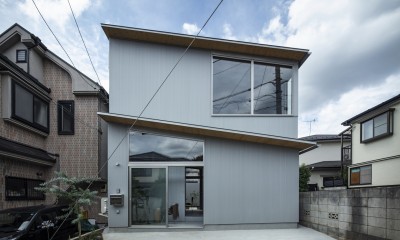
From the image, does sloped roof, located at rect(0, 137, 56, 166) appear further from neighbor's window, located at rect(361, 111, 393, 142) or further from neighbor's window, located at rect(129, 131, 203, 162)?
neighbor's window, located at rect(361, 111, 393, 142)

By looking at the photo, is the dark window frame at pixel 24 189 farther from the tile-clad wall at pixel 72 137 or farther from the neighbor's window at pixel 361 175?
the neighbor's window at pixel 361 175

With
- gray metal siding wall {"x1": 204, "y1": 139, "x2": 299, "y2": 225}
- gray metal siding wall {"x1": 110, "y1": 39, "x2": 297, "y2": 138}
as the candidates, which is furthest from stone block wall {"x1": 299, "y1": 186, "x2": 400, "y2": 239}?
gray metal siding wall {"x1": 110, "y1": 39, "x2": 297, "y2": 138}

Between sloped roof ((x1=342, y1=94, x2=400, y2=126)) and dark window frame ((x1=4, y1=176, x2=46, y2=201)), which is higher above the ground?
sloped roof ((x1=342, y1=94, x2=400, y2=126))

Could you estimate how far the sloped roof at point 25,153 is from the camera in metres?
8.32

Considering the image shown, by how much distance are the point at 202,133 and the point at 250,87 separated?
2.38 metres

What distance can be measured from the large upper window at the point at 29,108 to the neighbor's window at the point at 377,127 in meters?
15.1

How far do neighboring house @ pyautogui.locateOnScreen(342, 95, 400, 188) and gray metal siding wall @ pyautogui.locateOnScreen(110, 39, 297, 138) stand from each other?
19.0ft

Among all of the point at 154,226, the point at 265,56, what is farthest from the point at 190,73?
the point at 154,226

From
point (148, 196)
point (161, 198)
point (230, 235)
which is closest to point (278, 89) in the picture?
point (230, 235)

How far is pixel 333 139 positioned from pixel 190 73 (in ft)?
58.3

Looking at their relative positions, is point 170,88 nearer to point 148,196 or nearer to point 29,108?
point 148,196

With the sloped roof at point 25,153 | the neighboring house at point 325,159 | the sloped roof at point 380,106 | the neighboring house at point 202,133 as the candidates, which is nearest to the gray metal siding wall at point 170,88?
the neighboring house at point 202,133

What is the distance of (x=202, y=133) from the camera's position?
8820 millimetres

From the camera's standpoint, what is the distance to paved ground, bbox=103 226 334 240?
7.61m
